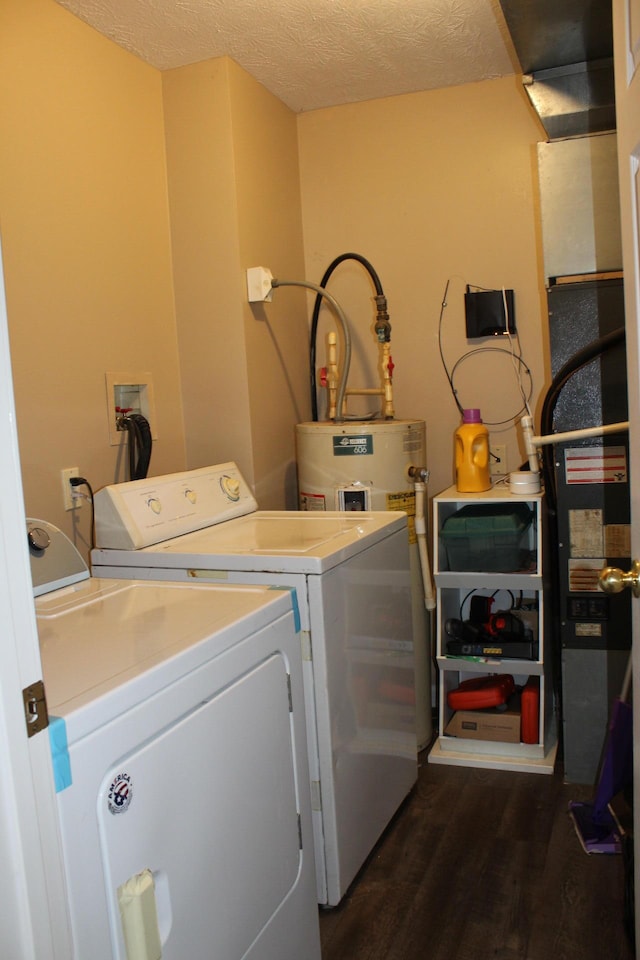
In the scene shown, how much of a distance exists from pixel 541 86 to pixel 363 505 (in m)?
1.42

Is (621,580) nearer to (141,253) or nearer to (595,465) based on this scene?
(595,465)

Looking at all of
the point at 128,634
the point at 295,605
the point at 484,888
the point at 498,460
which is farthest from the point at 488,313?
the point at 128,634

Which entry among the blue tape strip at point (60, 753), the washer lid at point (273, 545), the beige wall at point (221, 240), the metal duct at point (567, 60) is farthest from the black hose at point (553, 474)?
the blue tape strip at point (60, 753)

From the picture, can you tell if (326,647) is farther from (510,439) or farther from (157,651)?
(510,439)

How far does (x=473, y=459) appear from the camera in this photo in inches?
108

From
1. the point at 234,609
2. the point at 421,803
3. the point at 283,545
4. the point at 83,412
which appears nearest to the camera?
the point at 234,609

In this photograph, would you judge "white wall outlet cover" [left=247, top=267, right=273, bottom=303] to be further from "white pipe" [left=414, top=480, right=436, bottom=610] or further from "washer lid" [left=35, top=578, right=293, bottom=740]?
"washer lid" [left=35, top=578, right=293, bottom=740]

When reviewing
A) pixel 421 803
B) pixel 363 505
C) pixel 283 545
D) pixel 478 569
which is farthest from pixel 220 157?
pixel 421 803

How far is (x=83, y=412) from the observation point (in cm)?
230

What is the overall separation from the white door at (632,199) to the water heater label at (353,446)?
4.38 ft

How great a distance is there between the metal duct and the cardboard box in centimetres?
195

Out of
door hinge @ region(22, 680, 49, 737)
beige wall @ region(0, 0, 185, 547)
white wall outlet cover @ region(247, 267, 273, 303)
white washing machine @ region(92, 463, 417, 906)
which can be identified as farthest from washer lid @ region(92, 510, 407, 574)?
door hinge @ region(22, 680, 49, 737)

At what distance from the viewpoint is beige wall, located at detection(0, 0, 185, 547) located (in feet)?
6.80

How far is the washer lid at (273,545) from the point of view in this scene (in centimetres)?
186
